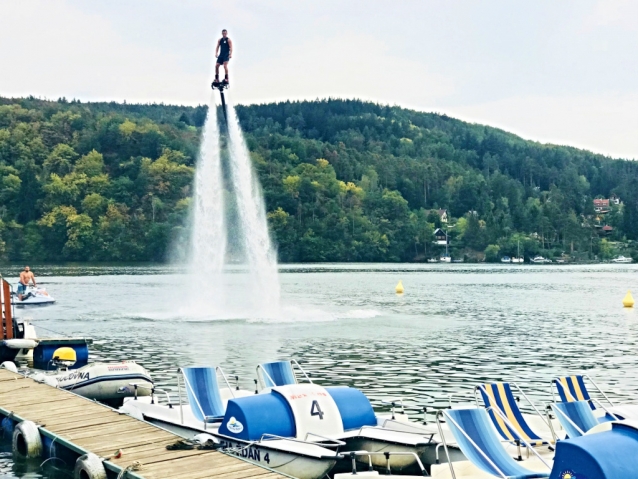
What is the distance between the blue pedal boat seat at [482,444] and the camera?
13.1m

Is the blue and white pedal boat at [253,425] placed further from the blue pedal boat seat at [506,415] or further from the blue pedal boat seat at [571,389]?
the blue pedal boat seat at [571,389]

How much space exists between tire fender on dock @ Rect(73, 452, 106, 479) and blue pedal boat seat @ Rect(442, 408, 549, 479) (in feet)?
18.1

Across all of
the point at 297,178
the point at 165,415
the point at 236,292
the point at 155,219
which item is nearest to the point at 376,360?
the point at 165,415

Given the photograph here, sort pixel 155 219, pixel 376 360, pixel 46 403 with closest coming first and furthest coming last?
pixel 46 403
pixel 376 360
pixel 155 219

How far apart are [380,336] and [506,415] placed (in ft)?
86.6

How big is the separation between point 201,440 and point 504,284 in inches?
3575

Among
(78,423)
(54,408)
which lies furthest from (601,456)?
(54,408)

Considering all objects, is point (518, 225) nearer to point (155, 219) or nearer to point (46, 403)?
point (155, 219)

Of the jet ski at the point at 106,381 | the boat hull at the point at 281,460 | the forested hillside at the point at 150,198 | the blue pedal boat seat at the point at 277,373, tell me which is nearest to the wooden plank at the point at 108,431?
the boat hull at the point at 281,460

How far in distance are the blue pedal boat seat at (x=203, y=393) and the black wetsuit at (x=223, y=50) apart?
76.7 feet

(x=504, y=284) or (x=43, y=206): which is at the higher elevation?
(x=43, y=206)

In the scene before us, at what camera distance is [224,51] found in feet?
131

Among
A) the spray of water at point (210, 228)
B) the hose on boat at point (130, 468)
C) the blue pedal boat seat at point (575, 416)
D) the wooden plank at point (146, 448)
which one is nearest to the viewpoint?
the hose on boat at point (130, 468)

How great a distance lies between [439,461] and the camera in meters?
15.7
